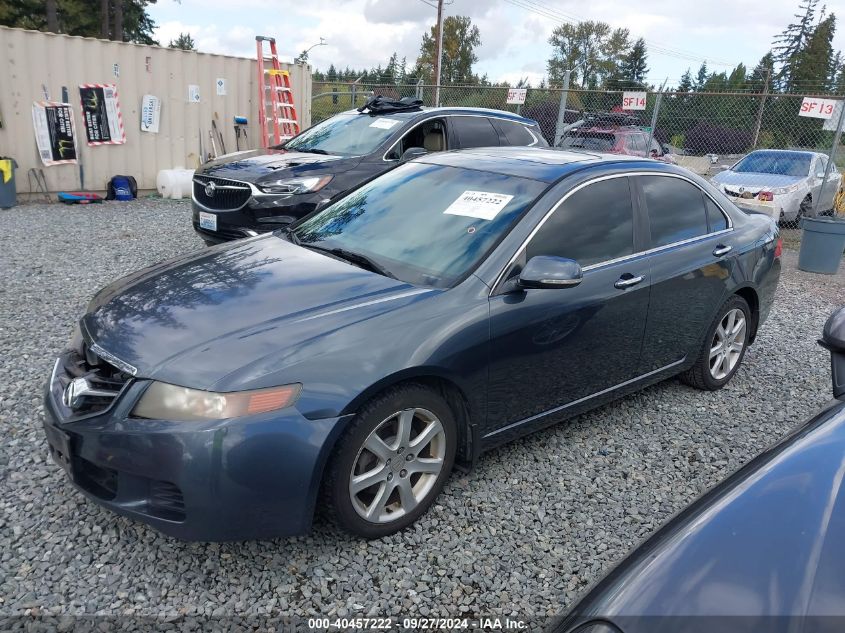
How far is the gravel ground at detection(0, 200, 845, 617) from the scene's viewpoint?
244 cm

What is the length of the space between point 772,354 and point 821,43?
222ft

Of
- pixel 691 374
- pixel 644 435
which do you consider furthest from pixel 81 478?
pixel 691 374

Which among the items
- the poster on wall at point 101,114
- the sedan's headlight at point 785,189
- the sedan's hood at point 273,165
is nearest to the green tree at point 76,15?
the poster on wall at point 101,114

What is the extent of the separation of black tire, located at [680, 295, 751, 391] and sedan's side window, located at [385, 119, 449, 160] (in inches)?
160

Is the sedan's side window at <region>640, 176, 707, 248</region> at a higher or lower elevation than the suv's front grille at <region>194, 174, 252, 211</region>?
higher

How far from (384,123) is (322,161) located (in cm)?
101

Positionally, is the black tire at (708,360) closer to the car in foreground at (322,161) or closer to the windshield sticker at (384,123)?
the car in foreground at (322,161)

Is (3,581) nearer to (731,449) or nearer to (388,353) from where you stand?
(388,353)

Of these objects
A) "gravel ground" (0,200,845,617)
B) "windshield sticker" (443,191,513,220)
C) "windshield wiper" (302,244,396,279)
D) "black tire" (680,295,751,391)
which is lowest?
"gravel ground" (0,200,845,617)

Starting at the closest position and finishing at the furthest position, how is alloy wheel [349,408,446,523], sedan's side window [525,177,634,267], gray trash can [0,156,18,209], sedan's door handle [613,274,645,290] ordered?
alloy wheel [349,408,446,523] → sedan's side window [525,177,634,267] → sedan's door handle [613,274,645,290] → gray trash can [0,156,18,209]

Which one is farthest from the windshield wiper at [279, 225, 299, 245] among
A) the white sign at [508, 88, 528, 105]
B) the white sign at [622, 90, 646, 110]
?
the white sign at [508, 88, 528, 105]

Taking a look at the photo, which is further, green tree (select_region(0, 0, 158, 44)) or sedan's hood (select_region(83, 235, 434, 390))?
green tree (select_region(0, 0, 158, 44))

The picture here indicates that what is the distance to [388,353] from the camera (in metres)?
2.55

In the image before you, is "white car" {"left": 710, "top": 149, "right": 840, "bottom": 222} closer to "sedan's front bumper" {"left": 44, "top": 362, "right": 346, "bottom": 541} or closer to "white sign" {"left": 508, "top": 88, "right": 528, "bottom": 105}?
"white sign" {"left": 508, "top": 88, "right": 528, "bottom": 105}
